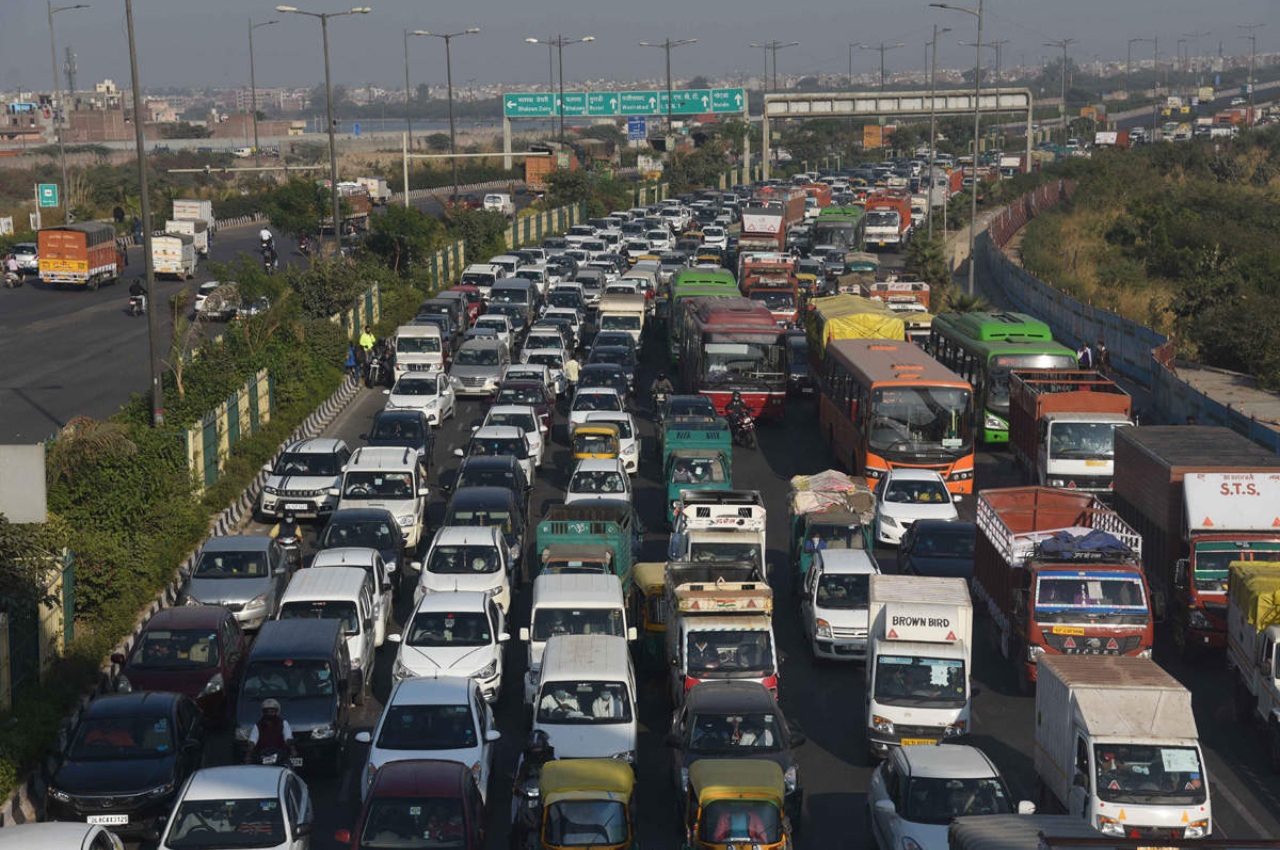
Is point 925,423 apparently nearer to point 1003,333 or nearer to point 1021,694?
point 1003,333

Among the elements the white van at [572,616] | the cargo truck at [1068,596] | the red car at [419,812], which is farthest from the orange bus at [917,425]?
the red car at [419,812]

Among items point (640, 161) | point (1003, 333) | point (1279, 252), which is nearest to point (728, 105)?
point (640, 161)

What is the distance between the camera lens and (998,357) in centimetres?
3794

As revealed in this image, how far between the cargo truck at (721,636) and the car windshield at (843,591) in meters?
2.21

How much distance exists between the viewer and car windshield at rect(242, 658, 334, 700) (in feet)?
63.7

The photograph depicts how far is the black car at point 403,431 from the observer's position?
3438 cm

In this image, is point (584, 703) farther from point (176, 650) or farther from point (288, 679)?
point (176, 650)

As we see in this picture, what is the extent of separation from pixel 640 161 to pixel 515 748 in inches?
4427

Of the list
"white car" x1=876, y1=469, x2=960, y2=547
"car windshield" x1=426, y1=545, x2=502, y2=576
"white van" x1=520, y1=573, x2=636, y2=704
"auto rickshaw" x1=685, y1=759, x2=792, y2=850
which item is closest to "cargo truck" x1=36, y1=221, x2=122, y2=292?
"white car" x1=876, y1=469, x2=960, y2=547

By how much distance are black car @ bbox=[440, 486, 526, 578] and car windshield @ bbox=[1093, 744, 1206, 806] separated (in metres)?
12.6

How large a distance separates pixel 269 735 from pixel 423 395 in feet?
71.0

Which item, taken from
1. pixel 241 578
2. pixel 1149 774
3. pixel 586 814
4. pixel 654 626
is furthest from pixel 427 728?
pixel 241 578

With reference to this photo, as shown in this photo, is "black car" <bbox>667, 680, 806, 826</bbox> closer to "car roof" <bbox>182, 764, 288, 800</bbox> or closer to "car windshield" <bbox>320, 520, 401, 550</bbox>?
"car roof" <bbox>182, 764, 288, 800</bbox>

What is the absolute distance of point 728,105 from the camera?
123 meters
